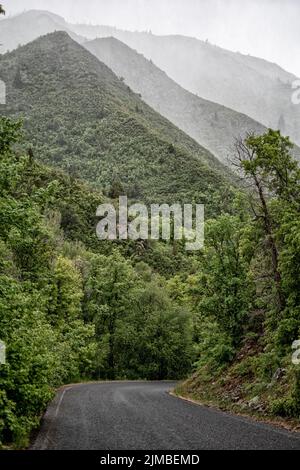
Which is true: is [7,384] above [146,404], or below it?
above

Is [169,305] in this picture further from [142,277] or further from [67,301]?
[67,301]

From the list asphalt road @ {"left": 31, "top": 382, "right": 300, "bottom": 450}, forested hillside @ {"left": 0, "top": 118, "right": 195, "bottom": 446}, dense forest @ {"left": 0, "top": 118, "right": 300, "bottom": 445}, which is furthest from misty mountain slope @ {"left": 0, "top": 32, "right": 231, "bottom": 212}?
asphalt road @ {"left": 31, "top": 382, "right": 300, "bottom": 450}

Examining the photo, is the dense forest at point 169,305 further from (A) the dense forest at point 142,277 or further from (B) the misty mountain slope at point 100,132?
(B) the misty mountain slope at point 100,132

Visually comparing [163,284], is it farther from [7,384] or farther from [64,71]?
[64,71]

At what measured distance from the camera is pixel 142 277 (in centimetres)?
6353

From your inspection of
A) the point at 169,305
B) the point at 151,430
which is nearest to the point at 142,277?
the point at 169,305

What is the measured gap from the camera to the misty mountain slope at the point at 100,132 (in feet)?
340

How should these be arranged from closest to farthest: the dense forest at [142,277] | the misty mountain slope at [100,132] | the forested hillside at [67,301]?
1. the forested hillside at [67,301]
2. the dense forest at [142,277]
3. the misty mountain slope at [100,132]

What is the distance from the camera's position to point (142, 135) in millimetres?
124625

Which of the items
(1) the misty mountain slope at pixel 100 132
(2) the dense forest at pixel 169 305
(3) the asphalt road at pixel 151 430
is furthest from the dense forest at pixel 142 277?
(3) the asphalt road at pixel 151 430

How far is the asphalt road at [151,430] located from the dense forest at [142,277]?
0.85 metres
